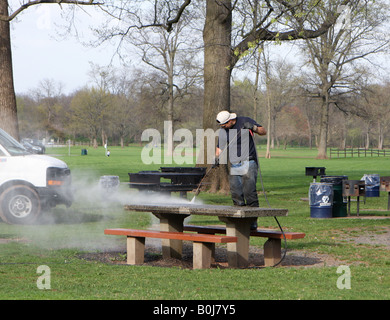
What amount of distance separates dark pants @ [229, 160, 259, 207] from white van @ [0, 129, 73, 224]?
5870mm

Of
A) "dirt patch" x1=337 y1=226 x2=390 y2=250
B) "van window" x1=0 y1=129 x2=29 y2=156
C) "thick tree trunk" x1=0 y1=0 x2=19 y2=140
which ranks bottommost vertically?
"dirt patch" x1=337 y1=226 x2=390 y2=250

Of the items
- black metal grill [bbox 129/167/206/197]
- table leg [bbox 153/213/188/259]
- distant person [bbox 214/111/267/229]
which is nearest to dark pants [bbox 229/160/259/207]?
distant person [bbox 214/111/267/229]

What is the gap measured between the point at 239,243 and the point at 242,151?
5.08ft

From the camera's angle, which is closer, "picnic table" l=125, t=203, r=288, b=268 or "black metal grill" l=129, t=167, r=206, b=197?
"picnic table" l=125, t=203, r=288, b=268

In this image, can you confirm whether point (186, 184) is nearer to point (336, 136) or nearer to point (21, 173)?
point (21, 173)

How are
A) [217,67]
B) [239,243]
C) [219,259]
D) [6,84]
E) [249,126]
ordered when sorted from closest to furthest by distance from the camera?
[239,243]
[249,126]
[219,259]
[6,84]
[217,67]

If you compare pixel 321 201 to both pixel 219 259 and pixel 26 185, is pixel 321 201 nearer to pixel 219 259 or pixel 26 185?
pixel 219 259

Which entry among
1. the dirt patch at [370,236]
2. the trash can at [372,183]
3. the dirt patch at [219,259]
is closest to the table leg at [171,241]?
the dirt patch at [219,259]

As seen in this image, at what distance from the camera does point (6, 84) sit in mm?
18672

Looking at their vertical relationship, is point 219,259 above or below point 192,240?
below

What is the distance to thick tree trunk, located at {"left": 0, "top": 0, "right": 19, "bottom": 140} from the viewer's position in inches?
733

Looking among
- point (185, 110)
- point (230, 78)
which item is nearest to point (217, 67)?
point (230, 78)

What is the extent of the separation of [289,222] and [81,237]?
5.21m

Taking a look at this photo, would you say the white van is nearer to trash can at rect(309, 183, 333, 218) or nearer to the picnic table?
the picnic table
